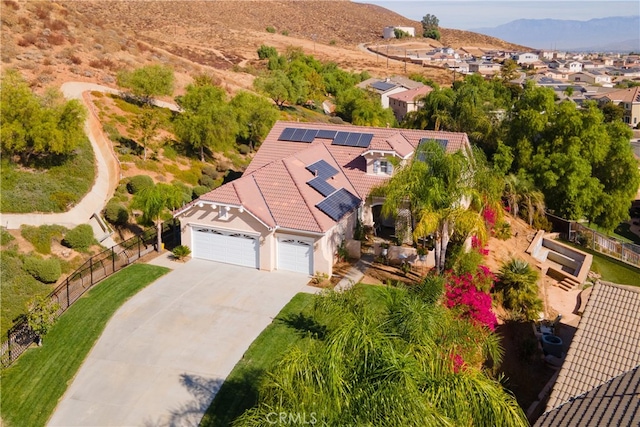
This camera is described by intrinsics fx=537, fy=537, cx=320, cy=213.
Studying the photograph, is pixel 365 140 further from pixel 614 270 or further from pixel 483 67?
pixel 483 67

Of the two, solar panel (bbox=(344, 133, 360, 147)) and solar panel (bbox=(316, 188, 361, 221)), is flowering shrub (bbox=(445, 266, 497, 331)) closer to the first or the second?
solar panel (bbox=(316, 188, 361, 221))

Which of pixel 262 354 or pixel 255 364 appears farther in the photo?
pixel 262 354

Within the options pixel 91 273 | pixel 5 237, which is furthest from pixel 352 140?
pixel 5 237

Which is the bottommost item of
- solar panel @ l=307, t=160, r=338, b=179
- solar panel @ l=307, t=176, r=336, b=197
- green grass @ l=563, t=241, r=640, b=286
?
green grass @ l=563, t=241, r=640, b=286

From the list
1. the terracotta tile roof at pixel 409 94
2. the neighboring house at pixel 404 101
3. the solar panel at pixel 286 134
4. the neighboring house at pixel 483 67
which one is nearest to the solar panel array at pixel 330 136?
the solar panel at pixel 286 134

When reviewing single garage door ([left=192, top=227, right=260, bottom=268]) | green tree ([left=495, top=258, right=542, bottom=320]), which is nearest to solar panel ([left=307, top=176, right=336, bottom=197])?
single garage door ([left=192, top=227, right=260, bottom=268])

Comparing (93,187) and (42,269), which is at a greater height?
(93,187)

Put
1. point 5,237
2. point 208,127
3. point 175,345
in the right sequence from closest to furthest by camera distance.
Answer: point 175,345
point 5,237
point 208,127
